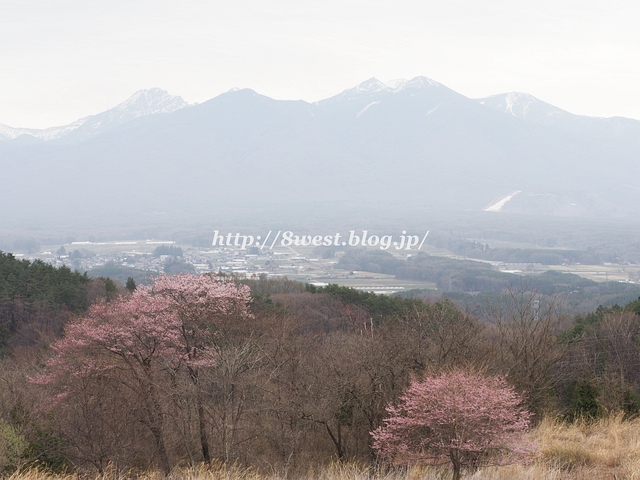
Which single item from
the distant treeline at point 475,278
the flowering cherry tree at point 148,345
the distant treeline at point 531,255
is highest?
the flowering cherry tree at point 148,345

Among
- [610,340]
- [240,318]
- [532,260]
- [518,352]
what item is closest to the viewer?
[518,352]

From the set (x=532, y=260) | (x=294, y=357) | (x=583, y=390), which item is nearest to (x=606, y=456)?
(x=583, y=390)

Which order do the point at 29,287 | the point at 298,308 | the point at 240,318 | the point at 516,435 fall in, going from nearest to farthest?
the point at 516,435 < the point at 240,318 < the point at 29,287 < the point at 298,308

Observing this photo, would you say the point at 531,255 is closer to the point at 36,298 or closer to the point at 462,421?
the point at 36,298

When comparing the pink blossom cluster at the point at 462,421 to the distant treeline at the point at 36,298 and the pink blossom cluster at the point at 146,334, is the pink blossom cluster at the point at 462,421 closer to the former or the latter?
the pink blossom cluster at the point at 146,334

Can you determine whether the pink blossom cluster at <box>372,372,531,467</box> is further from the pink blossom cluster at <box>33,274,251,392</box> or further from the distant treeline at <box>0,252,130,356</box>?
the distant treeline at <box>0,252,130,356</box>

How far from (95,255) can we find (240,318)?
15488 centimetres

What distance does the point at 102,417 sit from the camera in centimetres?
1803

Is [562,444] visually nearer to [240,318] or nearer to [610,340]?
[240,318]

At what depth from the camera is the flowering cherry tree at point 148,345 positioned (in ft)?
57.4

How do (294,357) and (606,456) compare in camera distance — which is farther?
(294,357)

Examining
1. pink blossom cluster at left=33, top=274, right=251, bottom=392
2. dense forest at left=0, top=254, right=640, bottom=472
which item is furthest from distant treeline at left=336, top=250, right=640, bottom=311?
pink blossom cluster at left=33, top=274, right=251, bottom=392

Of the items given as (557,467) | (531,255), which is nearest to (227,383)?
(557,467)

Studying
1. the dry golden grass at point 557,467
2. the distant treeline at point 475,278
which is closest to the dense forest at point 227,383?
the dry golden grass at point 557,467
